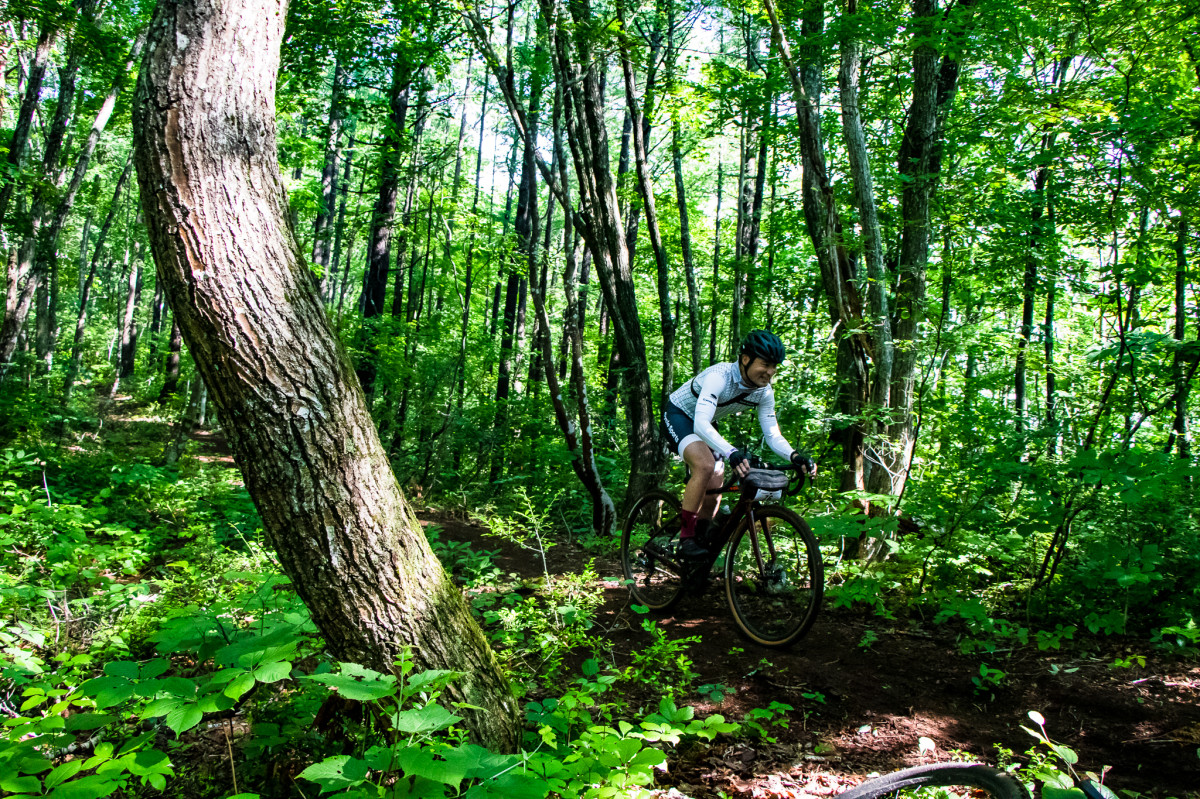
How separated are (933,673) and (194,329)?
407 cm

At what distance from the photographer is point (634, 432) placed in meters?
7.13

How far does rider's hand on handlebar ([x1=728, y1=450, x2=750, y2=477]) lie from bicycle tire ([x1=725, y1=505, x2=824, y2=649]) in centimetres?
40

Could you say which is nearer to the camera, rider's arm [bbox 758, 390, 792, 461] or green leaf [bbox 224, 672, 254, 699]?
green leaf [bbox 224, 672, 254, 699]

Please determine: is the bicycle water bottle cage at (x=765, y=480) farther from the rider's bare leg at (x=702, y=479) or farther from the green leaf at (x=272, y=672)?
the green leaf at (x=272, y=672)

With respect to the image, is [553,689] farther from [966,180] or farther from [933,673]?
[966,180]

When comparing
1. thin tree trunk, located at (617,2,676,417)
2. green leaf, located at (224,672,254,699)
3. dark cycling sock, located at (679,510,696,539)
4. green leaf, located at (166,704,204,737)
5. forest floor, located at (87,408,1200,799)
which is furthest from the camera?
thin tree trunk, located at (617,2,676,417)

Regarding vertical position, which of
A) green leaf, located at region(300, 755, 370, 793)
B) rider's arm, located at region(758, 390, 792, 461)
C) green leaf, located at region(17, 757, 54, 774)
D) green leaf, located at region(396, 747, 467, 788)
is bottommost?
green leaf, located at region(17, 757, 54, 774)

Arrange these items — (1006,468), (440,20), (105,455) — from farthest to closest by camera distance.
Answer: (105,455) < (440,20) < (1006,468)

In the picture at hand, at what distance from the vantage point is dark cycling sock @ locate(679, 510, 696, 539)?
15.1ft

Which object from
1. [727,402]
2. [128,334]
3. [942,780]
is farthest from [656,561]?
[128,334]

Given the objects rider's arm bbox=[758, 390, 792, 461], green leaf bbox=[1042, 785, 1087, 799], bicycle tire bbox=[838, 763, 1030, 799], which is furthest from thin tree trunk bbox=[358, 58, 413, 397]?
green leaf bbox=[1042, 785, 1087, 799]

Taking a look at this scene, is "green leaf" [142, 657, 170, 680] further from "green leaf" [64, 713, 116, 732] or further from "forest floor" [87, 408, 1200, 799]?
"forest floor" [87, 408, 1200, 799]

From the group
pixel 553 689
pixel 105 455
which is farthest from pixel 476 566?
pixel 105 455

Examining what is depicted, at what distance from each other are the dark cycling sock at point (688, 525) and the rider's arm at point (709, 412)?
66 centimetres
